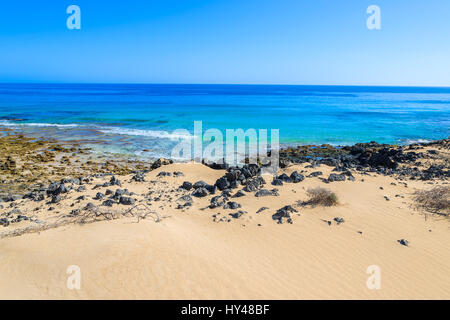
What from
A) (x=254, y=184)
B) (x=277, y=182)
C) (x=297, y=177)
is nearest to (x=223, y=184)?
(x=254, y=184)

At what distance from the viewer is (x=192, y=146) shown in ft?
83.1

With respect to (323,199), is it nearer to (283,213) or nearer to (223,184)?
(283,213)

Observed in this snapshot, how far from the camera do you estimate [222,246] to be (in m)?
7.51

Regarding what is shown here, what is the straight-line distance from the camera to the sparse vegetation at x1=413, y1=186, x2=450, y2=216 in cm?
951

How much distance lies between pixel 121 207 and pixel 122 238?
262cm

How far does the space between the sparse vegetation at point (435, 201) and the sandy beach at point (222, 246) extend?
0.34m

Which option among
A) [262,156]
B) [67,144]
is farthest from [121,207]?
[67,144]

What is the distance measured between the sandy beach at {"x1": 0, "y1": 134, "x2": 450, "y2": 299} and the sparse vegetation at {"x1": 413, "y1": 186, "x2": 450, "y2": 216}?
1.11ft

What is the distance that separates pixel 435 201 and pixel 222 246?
818 centimetres

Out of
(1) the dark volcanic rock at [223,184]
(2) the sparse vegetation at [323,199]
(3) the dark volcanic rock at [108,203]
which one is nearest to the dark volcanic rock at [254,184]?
(1) the dark volcanic rock at [223,184]

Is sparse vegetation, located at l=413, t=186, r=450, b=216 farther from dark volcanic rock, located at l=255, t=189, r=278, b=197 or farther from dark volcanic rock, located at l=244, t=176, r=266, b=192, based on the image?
dark volcanic rock, located at l=244, t=176, r=266, b=192

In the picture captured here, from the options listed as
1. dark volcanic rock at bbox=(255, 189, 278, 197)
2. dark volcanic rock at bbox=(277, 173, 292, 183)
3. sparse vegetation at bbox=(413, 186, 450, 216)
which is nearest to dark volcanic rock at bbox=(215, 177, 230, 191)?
dark volcanic rock at bbox=(255, 189, 278, 197)

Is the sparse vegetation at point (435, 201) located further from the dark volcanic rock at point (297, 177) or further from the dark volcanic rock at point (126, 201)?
the dark volcanic rock at point (126, 201)

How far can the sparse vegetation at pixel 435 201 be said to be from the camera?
9512 mm
